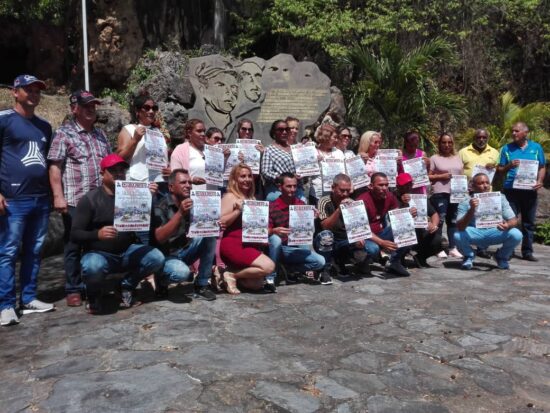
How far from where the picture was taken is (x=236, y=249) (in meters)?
5.67

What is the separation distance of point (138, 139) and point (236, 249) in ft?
4.71

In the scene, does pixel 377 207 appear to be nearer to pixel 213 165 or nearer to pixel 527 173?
pixel 213 165

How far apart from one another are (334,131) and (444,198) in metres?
1.78

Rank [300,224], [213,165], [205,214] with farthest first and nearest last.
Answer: [213,165] → [300,224] → [205,214]

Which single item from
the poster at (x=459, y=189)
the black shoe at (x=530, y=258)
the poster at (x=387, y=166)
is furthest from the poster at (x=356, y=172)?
the black shoe at (x=530, y=258)

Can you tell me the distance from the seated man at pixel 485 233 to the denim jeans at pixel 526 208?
0.84m

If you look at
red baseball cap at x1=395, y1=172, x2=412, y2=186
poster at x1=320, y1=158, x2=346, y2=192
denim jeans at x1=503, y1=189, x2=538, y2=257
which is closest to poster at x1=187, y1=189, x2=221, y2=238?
poster at x1=320, y1=158, x2=346, y2=192

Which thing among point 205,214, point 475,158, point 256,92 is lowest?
point 205,214

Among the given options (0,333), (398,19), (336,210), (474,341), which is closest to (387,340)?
(474,341)

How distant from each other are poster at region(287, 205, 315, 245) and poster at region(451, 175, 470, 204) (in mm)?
2380

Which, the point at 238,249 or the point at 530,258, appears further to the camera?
the point at 530,258

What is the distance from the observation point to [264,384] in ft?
11.4

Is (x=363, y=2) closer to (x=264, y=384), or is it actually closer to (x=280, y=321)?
(x=280, y=321)

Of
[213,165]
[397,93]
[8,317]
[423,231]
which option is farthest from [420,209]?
[397,93]
